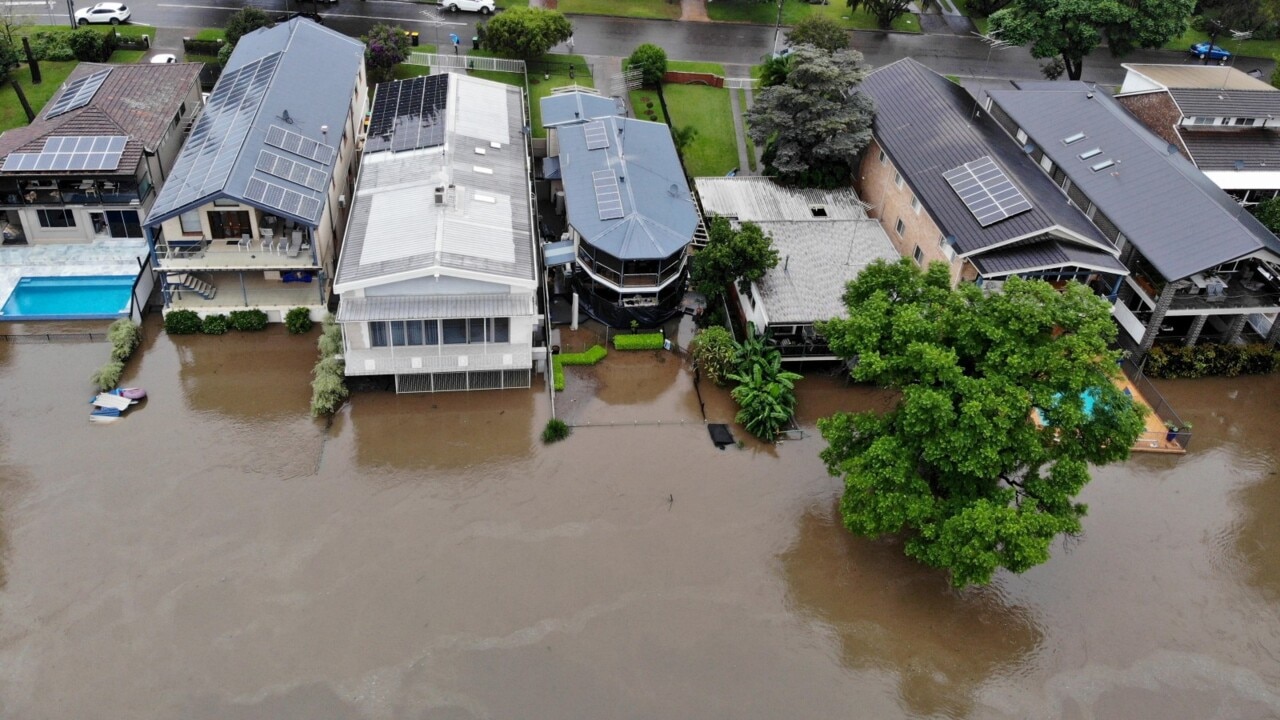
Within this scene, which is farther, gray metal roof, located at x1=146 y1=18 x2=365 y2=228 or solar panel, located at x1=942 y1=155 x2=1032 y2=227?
solar panel, located at x1=942 y1=155 x2=1032 y2=227

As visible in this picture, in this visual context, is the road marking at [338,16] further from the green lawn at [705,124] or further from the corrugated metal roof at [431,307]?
the corrugated metal roof at [431,307]

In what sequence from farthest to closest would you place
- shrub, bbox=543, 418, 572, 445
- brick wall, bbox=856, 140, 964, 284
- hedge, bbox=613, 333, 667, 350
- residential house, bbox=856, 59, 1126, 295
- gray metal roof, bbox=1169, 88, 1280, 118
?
gray metal roof, bbox=1169, 88, 1280, 118
brick wall, bbox=856, 140, 964, 284
hedge, bbox=613, 333, 667, 350
residential house, bbox=856, 59, 1126, 295
shrub, bbox=543, 418, 572, 445

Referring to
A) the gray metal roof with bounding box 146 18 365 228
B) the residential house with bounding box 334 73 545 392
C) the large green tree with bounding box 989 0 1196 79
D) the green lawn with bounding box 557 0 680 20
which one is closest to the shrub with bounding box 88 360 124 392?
the gray metal roof with bounding box 146 18 365 228

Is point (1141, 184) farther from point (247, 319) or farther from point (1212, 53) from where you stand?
point (247, 319)

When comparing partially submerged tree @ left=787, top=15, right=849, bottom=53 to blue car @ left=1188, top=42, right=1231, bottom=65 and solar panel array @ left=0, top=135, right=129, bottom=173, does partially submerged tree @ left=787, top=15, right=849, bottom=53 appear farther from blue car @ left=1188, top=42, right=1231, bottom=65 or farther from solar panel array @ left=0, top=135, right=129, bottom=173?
solar panel array @ left=0, top=135, right=129, bottom=173

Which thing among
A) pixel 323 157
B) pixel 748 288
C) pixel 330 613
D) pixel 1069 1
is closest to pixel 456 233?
pixel 323 157

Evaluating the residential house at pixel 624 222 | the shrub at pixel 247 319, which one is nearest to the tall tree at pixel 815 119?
the residential house at pixel 624 222

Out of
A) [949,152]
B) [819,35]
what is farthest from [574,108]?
[949,152]

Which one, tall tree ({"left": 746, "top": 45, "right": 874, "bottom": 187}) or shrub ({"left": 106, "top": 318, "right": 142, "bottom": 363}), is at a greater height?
tall tree ({"left": 746, "top": 45, "right": 874, "bottom": 187})
